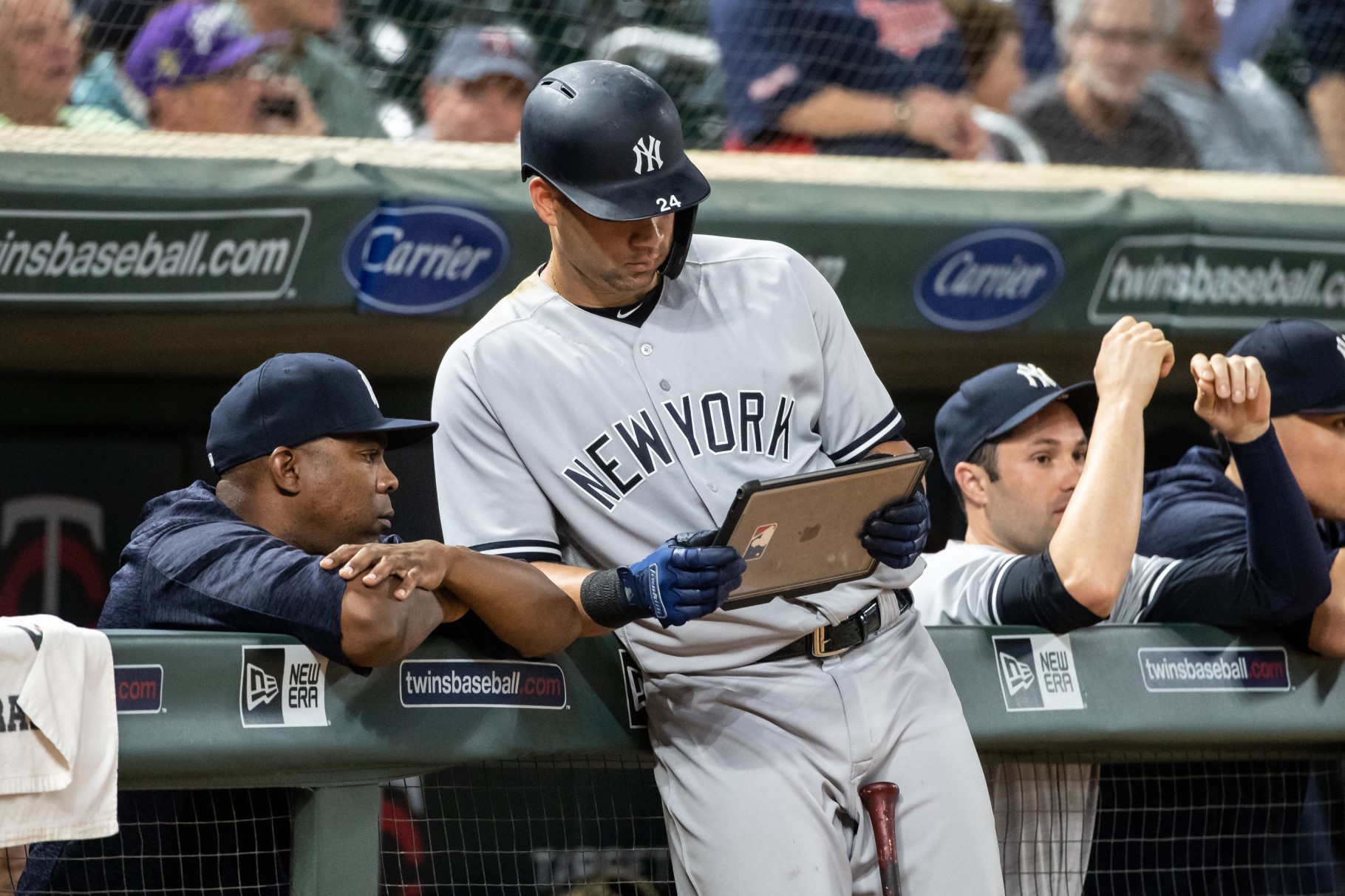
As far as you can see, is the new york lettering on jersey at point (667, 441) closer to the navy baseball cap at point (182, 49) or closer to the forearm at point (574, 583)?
the forearm at point (574, 583)

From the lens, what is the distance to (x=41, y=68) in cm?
372

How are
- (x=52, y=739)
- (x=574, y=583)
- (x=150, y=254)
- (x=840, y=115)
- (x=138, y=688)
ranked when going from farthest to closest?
(x=840, y=115), (x=150, y=254), (x=574, y=583), (x=138, y=688), (x=52, y=739)

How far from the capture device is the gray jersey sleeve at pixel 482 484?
1.84 metres

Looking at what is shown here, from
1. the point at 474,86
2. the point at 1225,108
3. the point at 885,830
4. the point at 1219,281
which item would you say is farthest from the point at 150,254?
the point at 1225,108

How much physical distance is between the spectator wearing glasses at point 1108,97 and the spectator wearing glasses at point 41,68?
2894mm

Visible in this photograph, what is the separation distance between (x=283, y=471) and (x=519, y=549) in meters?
0.38

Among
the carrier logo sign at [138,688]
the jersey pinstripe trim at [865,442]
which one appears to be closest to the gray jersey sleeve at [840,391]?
the jersey pinstripe trim at [865,442]

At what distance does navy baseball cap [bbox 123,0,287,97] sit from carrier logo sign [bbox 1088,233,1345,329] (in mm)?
2507

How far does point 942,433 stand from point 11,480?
275 centimetres

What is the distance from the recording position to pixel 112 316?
11.9 ft

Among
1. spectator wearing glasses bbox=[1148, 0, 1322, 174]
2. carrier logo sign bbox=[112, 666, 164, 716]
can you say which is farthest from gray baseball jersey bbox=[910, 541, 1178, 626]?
spectator wearing glasses bbox=[1148, 0, 1322, 174]

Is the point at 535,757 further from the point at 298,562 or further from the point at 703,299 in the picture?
the point at 703,299

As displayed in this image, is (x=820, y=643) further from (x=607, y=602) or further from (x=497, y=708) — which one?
(x=497, y=708)

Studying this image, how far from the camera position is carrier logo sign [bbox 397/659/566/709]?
1.81 metres
